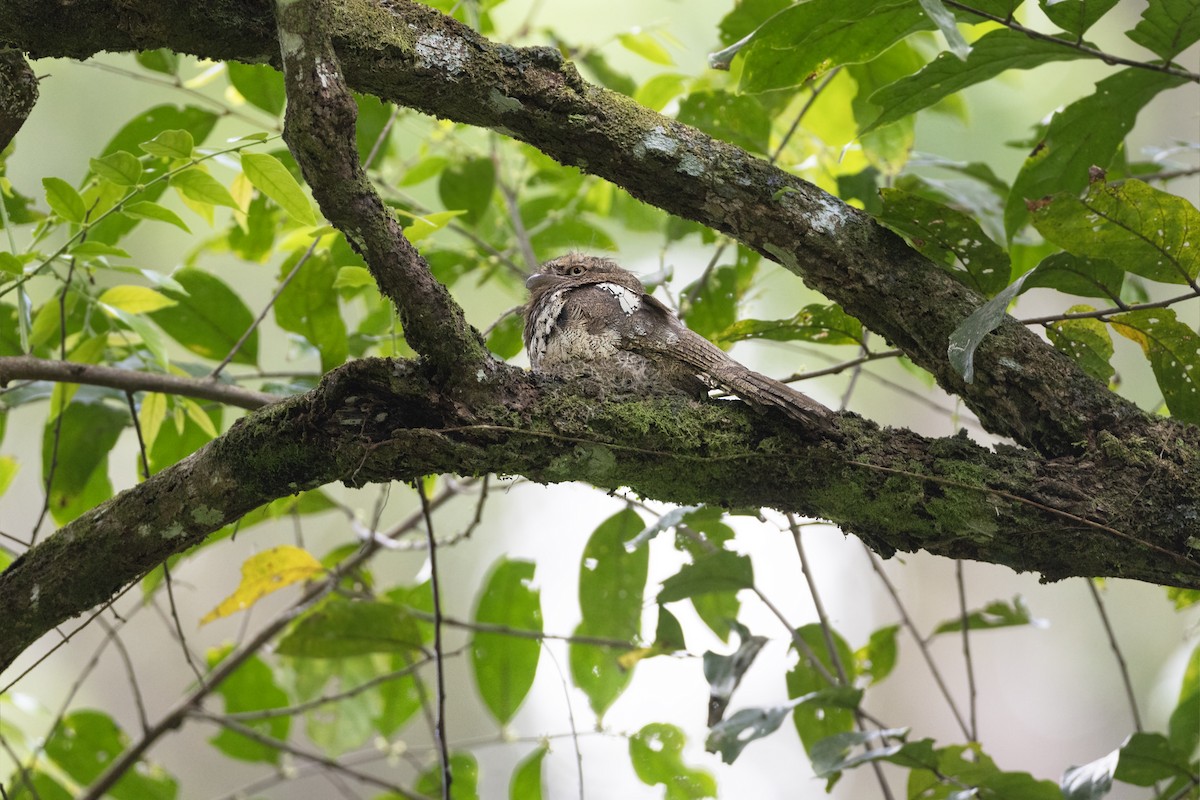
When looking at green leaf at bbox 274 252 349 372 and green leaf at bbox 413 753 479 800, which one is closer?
green leaf at bbox 274 252 349 372

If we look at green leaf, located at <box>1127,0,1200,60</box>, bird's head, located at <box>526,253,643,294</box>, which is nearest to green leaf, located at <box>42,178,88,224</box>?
bird's head, located at <box>526,253,643,294</box>

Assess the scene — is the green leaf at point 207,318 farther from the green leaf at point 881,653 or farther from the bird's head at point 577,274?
the green leaf at point 881,653

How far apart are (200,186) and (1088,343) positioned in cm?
204

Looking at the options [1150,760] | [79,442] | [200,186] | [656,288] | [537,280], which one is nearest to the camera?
[200,186]

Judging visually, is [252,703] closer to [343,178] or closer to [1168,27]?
[343,178]

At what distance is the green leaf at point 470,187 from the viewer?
3.31m

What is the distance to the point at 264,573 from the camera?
2.74 m

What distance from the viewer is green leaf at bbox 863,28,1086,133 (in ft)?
6.55

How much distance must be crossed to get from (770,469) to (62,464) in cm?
211

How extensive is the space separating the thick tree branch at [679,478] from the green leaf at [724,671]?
63 cm

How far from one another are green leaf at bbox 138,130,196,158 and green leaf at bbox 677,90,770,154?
5.11 feet

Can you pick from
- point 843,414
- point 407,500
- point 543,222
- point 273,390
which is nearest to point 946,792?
point 843,414

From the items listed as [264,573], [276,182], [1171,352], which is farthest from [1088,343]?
[264,573]

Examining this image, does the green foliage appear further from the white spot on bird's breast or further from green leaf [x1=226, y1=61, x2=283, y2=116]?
the white spot on bird's breast
